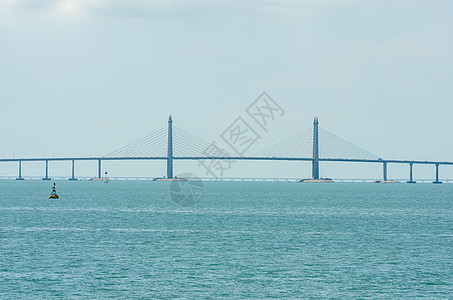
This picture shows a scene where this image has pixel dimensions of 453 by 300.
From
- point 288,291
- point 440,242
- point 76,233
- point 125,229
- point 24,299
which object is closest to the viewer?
point 24,299

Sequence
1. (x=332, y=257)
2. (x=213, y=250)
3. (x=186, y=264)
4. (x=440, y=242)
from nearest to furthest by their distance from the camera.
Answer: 1. (x=186, y=264)
2. (x=332, y=257)
3. (x=213, y=250)
4. (x=440, y=242)

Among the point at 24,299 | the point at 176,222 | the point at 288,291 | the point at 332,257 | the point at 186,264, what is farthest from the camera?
the point at 176,222

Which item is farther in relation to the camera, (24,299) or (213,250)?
(213,250)

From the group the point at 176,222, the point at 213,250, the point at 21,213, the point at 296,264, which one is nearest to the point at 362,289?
the point at 296,264

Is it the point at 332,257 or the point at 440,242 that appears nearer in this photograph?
the point at 332,257

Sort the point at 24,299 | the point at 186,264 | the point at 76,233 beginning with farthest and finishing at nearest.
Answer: the point at 76,233
the point at 186,264
the point at 24,299

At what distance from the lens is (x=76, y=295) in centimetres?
2906

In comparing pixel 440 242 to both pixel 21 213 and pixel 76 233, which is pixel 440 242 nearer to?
pixel 76 233

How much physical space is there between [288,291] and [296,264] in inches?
260

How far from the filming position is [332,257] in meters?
39.3

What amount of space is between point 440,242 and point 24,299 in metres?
28.2

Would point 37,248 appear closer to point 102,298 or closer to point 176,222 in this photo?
point 102,298

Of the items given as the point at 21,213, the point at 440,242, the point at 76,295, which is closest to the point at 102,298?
the point at 76,295

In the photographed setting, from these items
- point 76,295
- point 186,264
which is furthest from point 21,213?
point 76,295
